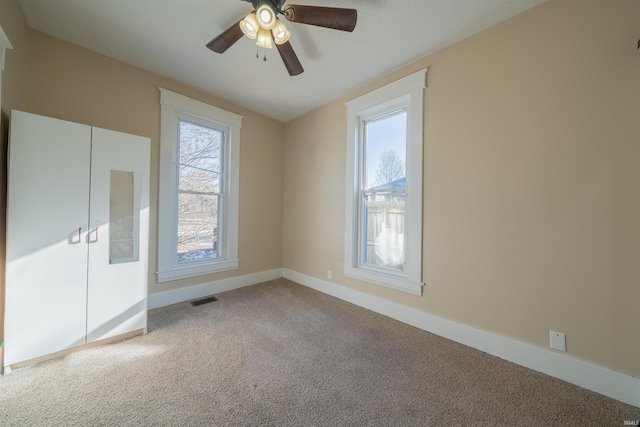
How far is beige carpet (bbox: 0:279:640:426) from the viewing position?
1311 millimetres

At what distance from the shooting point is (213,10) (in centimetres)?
186

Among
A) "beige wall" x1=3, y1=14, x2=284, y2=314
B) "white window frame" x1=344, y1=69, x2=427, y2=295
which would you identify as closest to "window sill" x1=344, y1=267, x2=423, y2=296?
"white window frame" x1=344, y1=69, x2=427, y2=295

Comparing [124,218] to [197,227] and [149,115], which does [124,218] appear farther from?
[149,115]

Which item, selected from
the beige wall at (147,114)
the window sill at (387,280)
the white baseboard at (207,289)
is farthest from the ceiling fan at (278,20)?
the white baseboard at (207,289)

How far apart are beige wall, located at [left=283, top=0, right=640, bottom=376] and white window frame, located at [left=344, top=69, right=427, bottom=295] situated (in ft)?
0.31

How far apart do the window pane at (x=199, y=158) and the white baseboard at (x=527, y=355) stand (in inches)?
104

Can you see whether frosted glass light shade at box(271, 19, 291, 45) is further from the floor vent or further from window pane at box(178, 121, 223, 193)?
the floor vent

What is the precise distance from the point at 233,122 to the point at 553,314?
3970 millimetres

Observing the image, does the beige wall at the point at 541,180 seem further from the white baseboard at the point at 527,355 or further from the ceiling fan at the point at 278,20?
the ceiling fan at the point at 278,20

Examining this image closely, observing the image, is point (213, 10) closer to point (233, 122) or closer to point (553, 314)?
point (233, 122)

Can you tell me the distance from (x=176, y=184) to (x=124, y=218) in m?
0.90

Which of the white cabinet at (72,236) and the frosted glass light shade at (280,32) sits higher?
the frosted glass light shade at (280,32)

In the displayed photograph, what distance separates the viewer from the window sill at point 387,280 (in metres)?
2.41

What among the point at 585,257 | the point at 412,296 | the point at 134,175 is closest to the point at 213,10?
the point at 134,175
